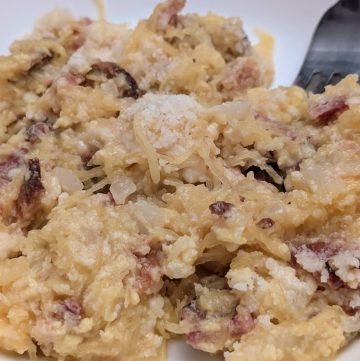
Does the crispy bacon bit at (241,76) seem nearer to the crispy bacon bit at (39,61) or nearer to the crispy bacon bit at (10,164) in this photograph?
the crispy bacon bit at (39,61)

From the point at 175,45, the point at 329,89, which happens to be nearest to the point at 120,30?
the point at 175,45

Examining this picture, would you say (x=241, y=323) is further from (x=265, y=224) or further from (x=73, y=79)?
(x=73, y=79)

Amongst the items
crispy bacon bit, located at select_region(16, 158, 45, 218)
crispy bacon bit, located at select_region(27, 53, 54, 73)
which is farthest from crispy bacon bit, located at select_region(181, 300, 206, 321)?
crispy bacon bit, located at select_region(27, 53, 54, 73)

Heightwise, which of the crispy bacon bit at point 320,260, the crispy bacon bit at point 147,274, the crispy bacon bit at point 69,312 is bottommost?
the crispy bacon bit at point 69,312

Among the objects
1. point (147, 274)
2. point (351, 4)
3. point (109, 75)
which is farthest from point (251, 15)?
point (147, 274)

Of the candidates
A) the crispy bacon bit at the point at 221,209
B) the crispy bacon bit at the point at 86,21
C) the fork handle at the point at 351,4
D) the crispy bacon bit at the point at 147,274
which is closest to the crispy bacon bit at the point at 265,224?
the crispy bacon bit at the point at 221,209

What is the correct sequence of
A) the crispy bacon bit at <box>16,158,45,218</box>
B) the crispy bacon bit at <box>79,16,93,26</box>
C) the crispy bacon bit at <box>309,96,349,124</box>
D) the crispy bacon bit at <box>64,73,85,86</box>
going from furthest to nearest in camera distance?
1. the crispy bacon bit at <box>79,16,93,26</box>
2. the crispy bacon bit at <box>64,73,85,86</box>
3. the crispy bacon bit at <box>309,96,349,124</box>
4. the crispy bacon bit at <box>16,158,45,218</box>

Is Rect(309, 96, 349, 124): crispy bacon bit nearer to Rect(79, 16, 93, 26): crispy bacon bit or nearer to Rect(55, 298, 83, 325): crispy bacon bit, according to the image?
Rect(55, 298, 83, 325): crispy bacon bit
